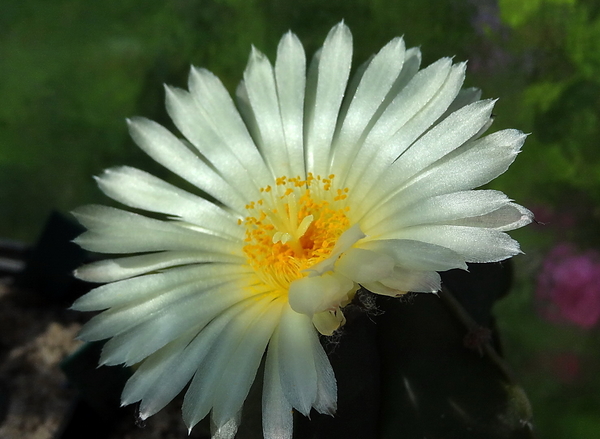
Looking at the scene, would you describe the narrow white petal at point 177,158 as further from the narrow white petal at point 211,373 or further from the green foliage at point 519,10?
the green foliage at point 519,10

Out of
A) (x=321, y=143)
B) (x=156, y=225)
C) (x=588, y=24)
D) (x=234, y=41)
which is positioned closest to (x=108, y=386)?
(x=156, y=225)

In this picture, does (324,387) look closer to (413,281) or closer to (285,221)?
(413,281)

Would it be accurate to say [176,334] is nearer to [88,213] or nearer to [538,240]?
[88,213]

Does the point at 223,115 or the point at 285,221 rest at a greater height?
the point at 223,115

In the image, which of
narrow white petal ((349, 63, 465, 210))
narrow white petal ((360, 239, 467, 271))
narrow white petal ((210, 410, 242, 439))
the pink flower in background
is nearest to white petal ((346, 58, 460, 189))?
narrow white petal ((349, 63, 465, 210))

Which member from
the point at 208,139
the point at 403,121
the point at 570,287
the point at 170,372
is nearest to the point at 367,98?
the point at 403,121

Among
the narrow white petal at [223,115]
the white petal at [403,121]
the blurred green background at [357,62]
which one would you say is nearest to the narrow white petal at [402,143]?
the white petal at [403,121]

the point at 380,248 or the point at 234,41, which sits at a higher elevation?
the point at 234,41

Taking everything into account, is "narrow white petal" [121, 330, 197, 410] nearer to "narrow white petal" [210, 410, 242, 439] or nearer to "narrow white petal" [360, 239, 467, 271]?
"narrow white petal" [210, 410, 242, 439]
